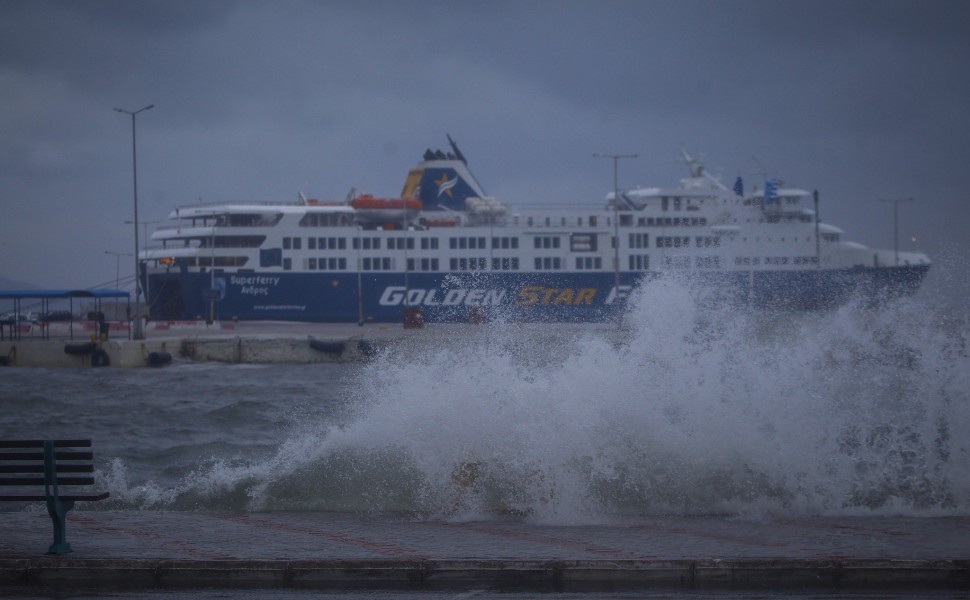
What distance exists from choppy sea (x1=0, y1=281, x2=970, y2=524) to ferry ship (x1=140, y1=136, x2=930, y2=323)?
50932 mm

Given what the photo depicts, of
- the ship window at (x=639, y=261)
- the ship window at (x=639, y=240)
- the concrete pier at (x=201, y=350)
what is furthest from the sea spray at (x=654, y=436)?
the ship window at (x=639, y=240)

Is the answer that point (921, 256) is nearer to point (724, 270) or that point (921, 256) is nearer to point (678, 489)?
point (724, 270)

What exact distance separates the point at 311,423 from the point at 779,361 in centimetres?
1004

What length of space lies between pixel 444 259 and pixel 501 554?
58.1 m

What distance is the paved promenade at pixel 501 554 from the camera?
7.07 meters

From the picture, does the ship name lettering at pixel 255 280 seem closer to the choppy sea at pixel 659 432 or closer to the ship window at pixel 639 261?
the ship window at pixel 639 261

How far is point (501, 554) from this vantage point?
7.64m

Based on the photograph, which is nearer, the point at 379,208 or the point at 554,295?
the point at 554,295

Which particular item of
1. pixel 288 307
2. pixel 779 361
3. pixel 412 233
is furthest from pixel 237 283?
pixel 779 361

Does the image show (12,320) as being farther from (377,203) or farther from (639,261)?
(639,261)

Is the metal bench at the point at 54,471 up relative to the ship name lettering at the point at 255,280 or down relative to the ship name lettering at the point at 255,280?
down

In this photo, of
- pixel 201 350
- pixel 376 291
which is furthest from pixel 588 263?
Result: pixel 201 350

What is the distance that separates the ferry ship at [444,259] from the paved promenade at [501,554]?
53998 millimetres

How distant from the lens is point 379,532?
8641mm
